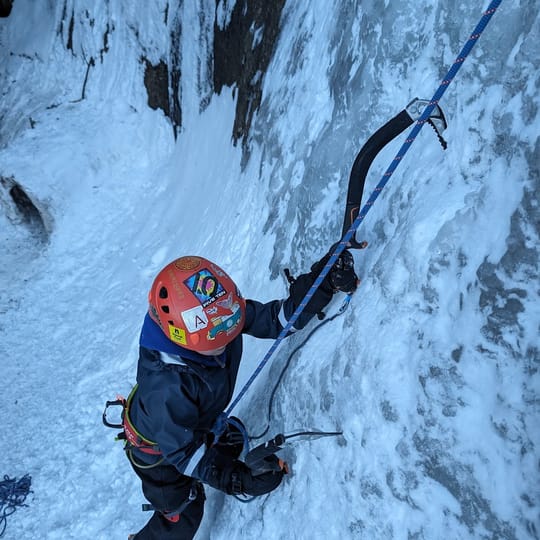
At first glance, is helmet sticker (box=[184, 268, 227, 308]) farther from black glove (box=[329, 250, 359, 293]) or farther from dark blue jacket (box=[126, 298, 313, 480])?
black glove (box=[329, 250, 359, 293])

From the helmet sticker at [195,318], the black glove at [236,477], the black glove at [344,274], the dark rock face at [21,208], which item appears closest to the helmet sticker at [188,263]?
the helmet sticker at [195,318]

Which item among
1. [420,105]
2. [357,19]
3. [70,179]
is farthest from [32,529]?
[70,179]

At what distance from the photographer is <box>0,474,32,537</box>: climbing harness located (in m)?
3.97

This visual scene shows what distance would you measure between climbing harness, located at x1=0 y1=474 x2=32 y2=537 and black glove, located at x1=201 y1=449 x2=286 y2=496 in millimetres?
2213

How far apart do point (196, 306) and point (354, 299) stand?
30.5 inches

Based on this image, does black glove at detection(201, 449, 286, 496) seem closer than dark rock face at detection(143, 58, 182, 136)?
Yes

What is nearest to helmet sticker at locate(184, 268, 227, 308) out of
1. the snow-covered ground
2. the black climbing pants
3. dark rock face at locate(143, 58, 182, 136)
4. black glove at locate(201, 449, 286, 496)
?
the snow-covered ground

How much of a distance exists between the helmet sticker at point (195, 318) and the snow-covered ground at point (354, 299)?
1.92 ft

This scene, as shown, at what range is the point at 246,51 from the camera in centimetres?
563

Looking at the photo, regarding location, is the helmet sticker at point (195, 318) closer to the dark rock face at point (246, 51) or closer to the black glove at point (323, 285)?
the black glove at point (323, 285)

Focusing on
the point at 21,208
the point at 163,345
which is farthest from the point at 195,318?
the point at 21,208

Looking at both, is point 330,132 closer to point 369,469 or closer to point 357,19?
point 357,19

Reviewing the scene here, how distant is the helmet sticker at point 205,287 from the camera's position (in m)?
2.55

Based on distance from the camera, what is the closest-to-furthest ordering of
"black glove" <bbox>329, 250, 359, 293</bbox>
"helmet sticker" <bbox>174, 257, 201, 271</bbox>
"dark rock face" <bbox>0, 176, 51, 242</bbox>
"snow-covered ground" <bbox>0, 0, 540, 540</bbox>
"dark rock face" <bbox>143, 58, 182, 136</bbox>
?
"snow-covered ground" <bbox>0, 0, 540, 540</bbox> → "black glove" <bbox>329, 250, 359, 293</bbox> → "helmet sticker" <bbox>174, 257, 201, 271</bbox> → "dark rock face" <bbox>143, 58, 182, 136</bbox> → "dark rock face" <bbox>0, 176, 51, 242</bbox>
